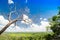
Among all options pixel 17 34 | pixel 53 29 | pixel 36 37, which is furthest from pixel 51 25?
pixel 17 34

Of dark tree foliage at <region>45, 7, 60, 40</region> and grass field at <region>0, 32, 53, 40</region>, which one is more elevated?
dark tree foliage at <region>45, 7, 60, 40</region>

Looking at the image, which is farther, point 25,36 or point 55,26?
point 25,36

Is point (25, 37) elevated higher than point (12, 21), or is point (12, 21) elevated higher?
point (12, 21)

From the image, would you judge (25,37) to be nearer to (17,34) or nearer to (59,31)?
(17,34)

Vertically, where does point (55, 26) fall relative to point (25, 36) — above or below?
above

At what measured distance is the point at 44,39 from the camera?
24.0ft

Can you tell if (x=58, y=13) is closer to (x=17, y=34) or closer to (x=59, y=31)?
(x=59, y=31)

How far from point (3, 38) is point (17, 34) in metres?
0.59

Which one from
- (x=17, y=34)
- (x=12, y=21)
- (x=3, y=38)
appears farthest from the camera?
(x=17, y=34)

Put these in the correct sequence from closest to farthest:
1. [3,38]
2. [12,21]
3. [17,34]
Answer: [12,21]
[3,38]
[17,34]

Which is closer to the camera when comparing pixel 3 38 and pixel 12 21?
pixel 12 21

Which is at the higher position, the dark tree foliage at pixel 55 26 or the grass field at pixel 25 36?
the dark tree foliage at pixel 55 26

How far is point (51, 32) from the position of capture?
23.7 ft

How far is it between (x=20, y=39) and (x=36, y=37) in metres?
0.50
